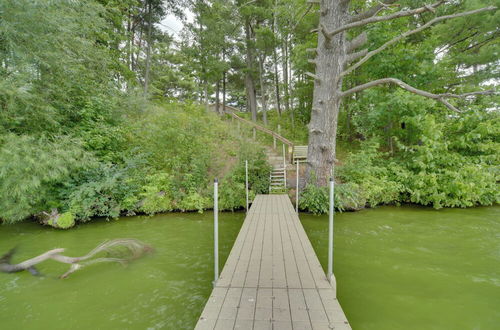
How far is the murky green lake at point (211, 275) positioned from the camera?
9.25ft

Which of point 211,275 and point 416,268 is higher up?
point 416,268

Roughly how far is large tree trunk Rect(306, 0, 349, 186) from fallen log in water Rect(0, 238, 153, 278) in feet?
18.2

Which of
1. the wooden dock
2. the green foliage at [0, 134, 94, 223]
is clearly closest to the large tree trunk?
the wooden dock

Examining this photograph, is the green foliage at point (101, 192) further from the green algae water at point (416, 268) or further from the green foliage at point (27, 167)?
the green algae water at point (416, 268)

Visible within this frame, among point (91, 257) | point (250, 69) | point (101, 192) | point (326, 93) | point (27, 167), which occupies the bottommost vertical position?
point (91, 257)

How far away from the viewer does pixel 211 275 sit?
382 centimetres

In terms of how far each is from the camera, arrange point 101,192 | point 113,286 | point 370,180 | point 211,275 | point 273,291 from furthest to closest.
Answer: point 370,180 < point 101,192 < point 211,275 < point 113,286 < point 273,291

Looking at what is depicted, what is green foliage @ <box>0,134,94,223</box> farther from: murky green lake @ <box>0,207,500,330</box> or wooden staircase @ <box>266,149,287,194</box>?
wooden staircase @ <box>266,149,287,194</box>

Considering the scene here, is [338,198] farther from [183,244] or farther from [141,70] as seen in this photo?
[141,70]

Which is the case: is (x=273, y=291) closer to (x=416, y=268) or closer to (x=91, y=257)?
(x=416, y=268)

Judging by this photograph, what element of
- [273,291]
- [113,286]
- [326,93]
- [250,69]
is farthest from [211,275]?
[250,69]

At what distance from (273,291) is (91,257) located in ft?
13.3

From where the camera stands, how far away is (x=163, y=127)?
27.8 feet

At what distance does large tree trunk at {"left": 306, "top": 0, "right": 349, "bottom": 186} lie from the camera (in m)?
6.70
